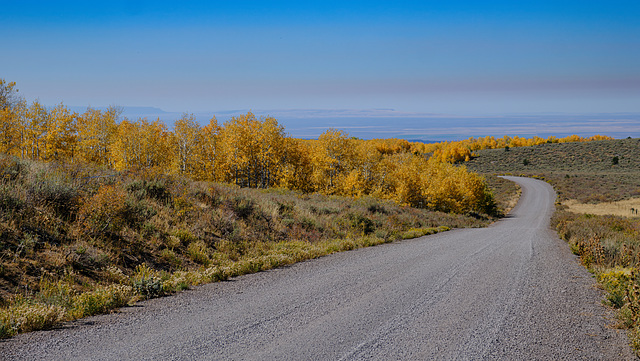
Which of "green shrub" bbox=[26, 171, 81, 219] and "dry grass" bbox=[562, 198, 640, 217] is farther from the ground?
"green shrub" bbox=[26, 171, 81, 219]

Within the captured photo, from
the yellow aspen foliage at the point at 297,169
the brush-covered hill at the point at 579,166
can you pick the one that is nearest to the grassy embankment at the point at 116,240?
the yellow aspen foliage at the point at 297,169

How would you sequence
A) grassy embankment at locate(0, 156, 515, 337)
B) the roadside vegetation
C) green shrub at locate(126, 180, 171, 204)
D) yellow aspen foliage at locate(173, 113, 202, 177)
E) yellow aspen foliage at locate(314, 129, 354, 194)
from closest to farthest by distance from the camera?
Answer: grassy embankment at locate(0, 156, 515, 337), the roadside vegetation, green shrub at locate(126, 180, 171, 204), yellow aspen foliage at locate(173, 113, 202, 177), yellow aspen foliage at locate(314, 129, 354, 194)

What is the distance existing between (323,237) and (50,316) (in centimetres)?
1010

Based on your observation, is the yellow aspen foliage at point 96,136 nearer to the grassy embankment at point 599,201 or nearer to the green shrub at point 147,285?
the green shrub at point 147,285

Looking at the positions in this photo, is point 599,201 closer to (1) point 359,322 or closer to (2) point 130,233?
(1) point 359,322

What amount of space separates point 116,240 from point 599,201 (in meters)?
71.8

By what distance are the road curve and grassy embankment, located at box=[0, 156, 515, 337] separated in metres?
0.60

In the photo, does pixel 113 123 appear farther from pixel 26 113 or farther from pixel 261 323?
pixel 261 323

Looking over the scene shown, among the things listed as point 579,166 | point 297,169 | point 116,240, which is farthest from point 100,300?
point 579,166

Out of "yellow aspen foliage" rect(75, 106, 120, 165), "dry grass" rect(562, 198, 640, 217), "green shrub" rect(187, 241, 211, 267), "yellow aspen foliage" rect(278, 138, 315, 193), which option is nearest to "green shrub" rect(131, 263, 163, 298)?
"green shrub" rect(187, 241, 211, 267)

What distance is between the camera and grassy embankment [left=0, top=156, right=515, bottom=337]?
6.15 metres

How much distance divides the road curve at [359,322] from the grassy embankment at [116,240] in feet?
1.96

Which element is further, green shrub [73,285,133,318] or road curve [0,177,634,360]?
green shrub [73,285,133,318]

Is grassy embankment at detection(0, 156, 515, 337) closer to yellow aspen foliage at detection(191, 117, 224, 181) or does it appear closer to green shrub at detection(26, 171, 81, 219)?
green shrub at detection(26, 171, 81, 219)
